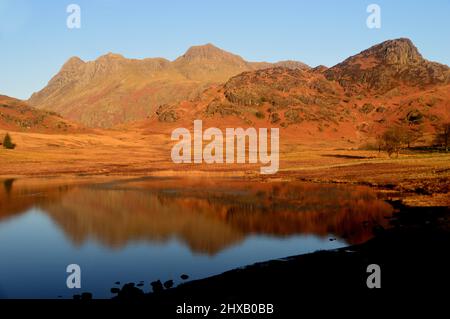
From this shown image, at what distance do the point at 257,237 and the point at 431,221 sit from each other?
35.2ft

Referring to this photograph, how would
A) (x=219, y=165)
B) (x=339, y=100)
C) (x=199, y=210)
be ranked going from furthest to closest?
(x=339, y=100) < (x=219, y=165) < (x=199, y=210)

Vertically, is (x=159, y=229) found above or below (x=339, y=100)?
below

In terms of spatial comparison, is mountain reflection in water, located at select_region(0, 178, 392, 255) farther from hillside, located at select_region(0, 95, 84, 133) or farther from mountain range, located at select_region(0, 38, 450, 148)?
mountain range, located at select_region(0, 38, 450, 148)

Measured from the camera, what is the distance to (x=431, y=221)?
25.9m

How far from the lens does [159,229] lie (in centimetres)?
2995

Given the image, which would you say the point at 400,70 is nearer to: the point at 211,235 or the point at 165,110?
the point at 165,110

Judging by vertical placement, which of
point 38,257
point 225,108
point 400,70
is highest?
point 400,70

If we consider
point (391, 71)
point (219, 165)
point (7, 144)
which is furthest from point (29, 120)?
point (391, 71)

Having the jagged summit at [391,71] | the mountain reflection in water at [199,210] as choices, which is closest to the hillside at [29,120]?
the mountain reflection in water at [199,210]

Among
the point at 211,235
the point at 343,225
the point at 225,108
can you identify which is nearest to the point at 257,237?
the point at 211,235

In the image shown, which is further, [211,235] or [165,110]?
[165,110]

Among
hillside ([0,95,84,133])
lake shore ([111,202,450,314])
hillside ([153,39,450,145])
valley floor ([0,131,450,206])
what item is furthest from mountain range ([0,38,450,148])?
lake shore ([111,202,450,314])

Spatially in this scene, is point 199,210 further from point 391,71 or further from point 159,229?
point 391,71

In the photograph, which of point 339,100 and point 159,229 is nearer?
point 159,229
